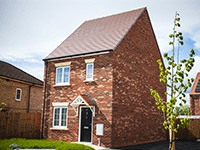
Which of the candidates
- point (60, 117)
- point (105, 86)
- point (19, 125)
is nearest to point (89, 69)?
point (105, 86)

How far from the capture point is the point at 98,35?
20.0 metres

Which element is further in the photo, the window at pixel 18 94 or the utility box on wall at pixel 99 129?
the window at pixel 18 94

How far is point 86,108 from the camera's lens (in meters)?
17.1

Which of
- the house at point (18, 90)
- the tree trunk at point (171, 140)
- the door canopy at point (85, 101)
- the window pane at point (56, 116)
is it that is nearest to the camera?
the tree trunk at point (171, 140)

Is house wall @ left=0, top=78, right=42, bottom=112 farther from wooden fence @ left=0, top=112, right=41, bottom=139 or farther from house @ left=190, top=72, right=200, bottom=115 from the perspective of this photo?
house @ left=190, top=72, right=200, bottom=115

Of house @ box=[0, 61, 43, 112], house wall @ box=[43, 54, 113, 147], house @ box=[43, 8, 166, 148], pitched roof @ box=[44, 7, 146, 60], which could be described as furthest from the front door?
house @ box=[0, 61, 43, 112]

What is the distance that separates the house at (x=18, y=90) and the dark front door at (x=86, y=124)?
10732 mm

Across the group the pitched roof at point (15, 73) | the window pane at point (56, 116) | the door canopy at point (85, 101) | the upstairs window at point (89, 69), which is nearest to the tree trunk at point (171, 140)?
the door canopy at point (85, 101)

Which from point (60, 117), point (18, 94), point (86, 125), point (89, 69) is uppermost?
point (89, 69)

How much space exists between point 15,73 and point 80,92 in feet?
41.8

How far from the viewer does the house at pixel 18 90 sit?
24.5m

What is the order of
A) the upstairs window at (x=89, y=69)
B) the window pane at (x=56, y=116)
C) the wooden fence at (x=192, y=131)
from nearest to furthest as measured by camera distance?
1. the upstairs window at (x=89, y=69)
2. the window pane at (x=56, y=116)
3. the wooden fence at (x=192, y=131)

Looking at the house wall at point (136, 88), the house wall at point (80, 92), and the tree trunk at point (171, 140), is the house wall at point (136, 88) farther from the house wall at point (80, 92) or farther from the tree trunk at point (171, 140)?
the tree trunk at point (171, 140)

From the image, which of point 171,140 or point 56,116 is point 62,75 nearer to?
point 56,116
